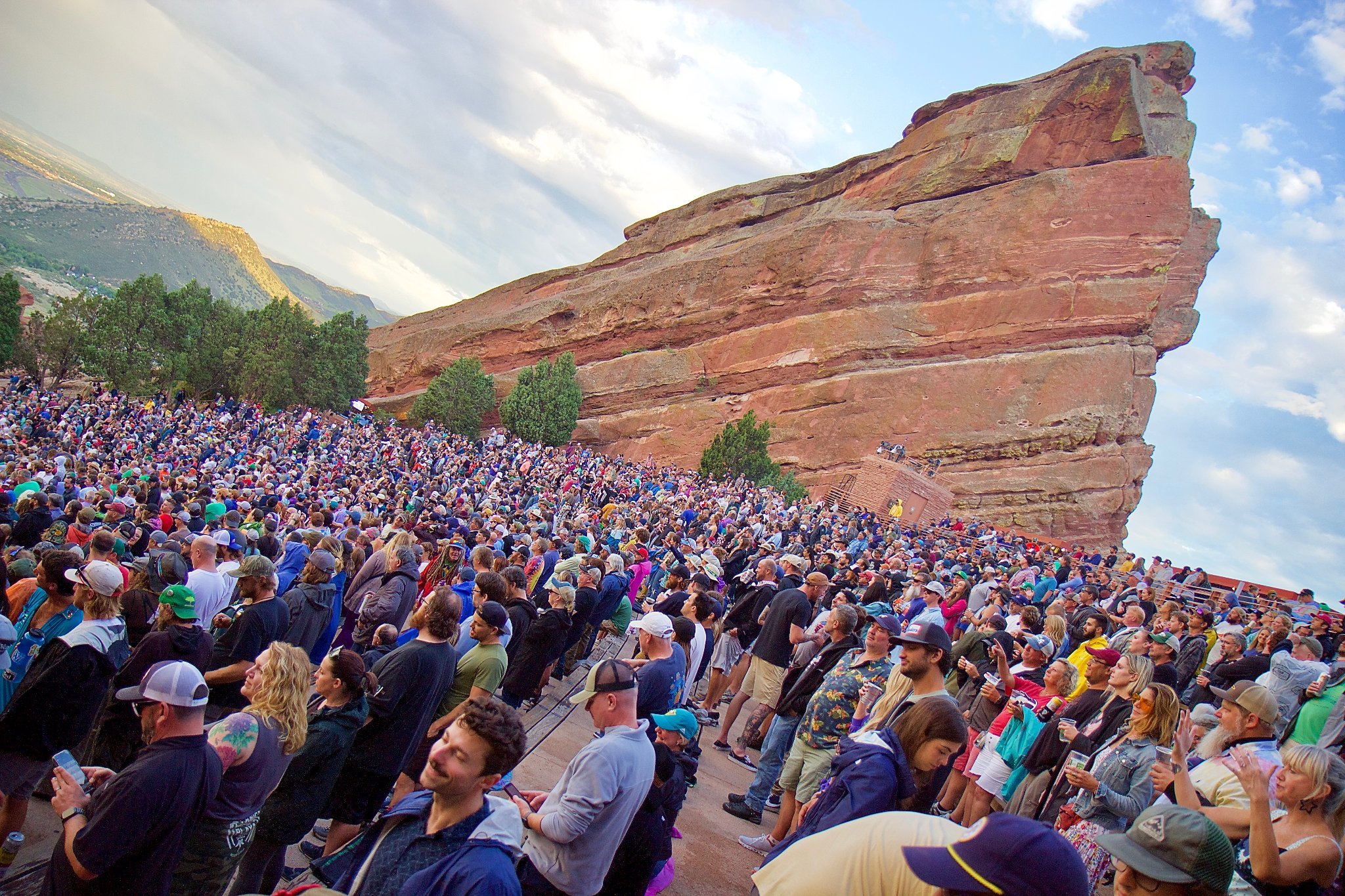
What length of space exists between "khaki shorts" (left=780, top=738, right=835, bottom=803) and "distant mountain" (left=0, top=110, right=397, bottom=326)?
122 m

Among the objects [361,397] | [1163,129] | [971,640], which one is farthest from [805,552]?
[1163,129]

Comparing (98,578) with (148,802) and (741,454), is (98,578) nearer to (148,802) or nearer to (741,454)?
(148,802)

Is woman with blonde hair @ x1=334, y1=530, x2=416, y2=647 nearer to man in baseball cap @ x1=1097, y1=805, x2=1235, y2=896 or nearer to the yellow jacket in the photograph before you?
the yellow jacket

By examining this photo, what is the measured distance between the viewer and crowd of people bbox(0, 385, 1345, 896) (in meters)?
2.58

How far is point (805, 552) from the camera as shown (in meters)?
18.4

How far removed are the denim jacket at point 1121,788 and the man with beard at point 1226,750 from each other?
10cm

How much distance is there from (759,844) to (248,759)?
3599 millimetres

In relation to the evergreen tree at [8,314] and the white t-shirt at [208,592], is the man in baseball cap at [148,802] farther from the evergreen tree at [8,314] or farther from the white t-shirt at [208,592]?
the evergreen tree at [8,314]

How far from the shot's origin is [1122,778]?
14.6ft

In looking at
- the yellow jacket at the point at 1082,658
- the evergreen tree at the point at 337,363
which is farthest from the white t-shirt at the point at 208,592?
the evergreen tree at the point at 337,363

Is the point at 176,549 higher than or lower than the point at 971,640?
lower

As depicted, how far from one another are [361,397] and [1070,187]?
51.0 metres

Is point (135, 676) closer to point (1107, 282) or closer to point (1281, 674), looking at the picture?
point (1281, 674)

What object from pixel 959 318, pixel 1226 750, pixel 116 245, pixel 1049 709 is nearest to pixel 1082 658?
pixel 1049 709
